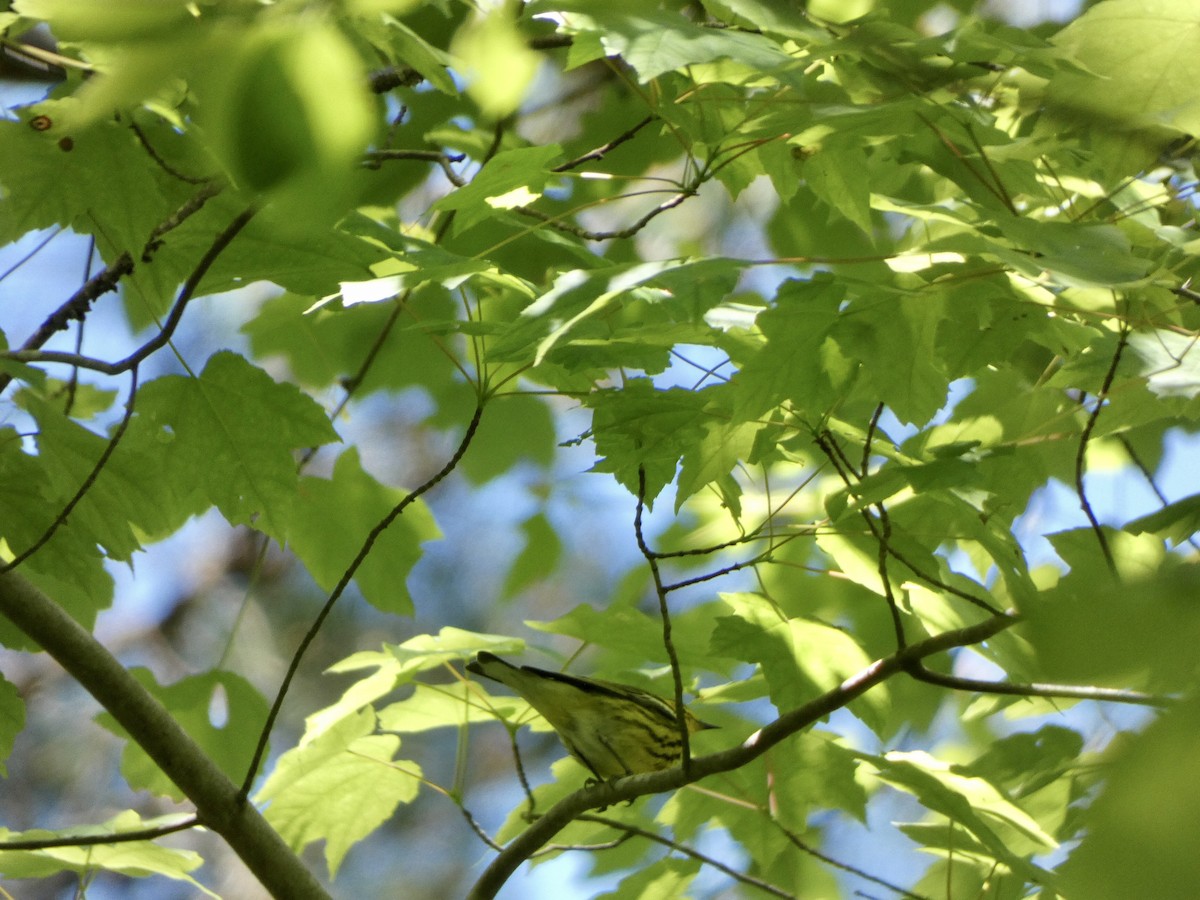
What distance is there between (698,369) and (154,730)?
0.72 m

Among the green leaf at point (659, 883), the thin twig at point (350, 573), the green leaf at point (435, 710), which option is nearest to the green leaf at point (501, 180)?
the thin twig at point (350, 573)

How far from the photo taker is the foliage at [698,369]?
0.36 meters

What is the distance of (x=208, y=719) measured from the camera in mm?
1650

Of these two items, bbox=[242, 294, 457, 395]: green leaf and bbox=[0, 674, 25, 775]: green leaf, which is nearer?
bbox=[0, 674, 25, 775]: green leaf

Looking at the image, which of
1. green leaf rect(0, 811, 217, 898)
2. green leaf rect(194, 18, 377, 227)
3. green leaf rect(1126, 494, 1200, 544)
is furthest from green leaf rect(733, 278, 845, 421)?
green leaf rect(0, 811, 217, 898)

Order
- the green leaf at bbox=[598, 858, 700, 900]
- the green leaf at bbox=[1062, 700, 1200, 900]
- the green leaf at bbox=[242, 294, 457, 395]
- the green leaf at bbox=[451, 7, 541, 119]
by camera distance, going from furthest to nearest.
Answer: the green leaf at bbox=[242, 294, 457, 395] → the green leaf at bbox=[598, 858, 700, 900] → the green leaf at bbox=[451, 7, 541, 119] → the green leaf at bbox=[1062, 700, 1200, 900]

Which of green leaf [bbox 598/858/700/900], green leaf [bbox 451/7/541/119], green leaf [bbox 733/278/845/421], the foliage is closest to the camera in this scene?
the foliage

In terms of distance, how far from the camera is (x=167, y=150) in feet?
4.38

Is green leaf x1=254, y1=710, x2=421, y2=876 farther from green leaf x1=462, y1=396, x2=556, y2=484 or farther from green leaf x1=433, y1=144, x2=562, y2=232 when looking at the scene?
green leaf x1=433, y1=144, x2=562, y2=232

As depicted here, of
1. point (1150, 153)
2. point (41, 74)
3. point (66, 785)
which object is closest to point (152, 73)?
point (1150, 153)

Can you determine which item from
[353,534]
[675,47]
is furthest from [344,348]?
[675,47]

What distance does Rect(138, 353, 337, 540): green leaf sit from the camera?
127cm

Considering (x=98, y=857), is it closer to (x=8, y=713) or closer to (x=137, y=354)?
(x=8, y=713)

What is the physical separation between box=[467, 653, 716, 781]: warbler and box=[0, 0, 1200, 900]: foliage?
0.15ft
